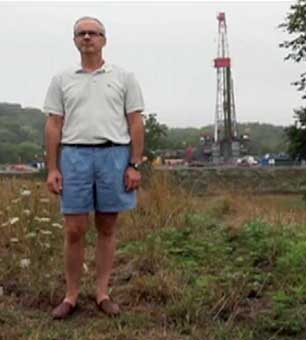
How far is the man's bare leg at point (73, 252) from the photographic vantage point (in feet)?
15.4

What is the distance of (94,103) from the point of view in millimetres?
4590

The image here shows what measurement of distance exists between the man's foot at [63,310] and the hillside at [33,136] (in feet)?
4.33

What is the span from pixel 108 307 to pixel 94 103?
1240mm

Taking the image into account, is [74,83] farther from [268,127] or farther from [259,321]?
[268,127]

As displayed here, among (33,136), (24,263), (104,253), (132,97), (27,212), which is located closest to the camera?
(132,97)

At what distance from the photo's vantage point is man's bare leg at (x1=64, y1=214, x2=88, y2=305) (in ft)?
15.4

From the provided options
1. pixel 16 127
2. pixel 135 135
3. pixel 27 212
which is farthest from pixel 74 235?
pixel 16 127

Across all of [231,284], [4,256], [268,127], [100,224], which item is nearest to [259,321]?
[231,284]

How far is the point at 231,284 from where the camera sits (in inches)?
200

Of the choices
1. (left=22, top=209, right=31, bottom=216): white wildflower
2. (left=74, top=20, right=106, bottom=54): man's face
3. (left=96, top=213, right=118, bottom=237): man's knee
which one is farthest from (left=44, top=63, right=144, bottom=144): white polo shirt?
(left=22, top=209, right=31, bottom=216): white wildflower

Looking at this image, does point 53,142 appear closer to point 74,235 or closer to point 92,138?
point 92,138

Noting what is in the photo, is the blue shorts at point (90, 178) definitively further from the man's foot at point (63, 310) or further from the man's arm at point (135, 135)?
the man's foot at point (63, 310)

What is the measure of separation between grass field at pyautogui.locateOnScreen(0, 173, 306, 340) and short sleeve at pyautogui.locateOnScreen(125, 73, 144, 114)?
1196mm

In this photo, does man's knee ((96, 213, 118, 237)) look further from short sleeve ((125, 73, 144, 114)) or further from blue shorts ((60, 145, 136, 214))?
short sleeve ((125, 73, 144, 114))
